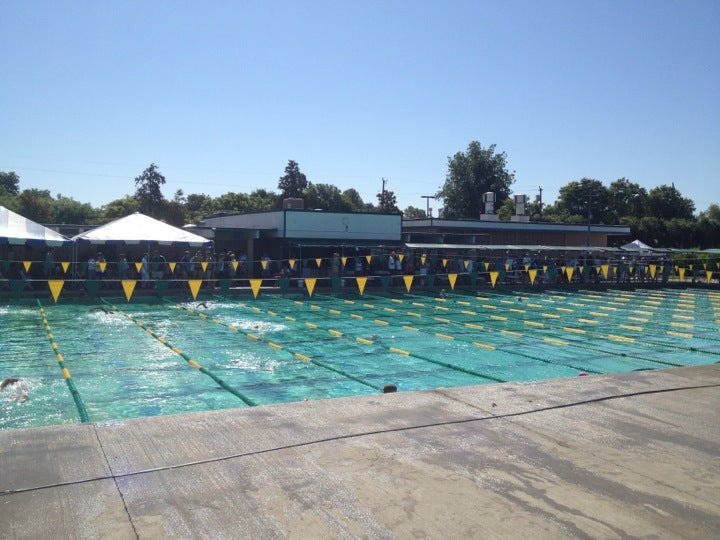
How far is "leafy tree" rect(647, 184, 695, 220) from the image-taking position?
216 feet

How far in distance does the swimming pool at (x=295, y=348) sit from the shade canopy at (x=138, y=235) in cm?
232

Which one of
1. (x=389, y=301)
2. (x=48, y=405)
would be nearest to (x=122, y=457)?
(x=48, y=405)

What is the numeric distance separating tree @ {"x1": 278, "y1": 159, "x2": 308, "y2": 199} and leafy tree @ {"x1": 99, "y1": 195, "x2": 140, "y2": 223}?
1703 centimetres

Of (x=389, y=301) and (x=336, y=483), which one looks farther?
(x=389, y=301)

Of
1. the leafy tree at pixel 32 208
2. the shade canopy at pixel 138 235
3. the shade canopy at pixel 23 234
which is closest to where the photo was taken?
the shade canopy at pixel 23 234

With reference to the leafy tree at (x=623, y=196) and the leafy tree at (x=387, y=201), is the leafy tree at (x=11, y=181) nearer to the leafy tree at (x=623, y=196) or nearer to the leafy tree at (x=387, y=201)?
the leafy tree at (x=387, y=201)

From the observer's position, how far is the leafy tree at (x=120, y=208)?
196ft

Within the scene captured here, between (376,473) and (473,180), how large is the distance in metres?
70.9

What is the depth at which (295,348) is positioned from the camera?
1441 centimetres

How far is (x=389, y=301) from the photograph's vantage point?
24266 millimetres

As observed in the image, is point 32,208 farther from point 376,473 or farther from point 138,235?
point 376,473

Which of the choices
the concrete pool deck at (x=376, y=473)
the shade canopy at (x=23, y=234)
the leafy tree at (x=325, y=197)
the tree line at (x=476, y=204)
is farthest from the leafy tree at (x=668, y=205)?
the concrete pool deck at (x=376, y=473)

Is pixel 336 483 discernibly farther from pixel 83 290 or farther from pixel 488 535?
pixel 83 290

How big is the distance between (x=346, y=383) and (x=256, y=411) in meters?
5.40
